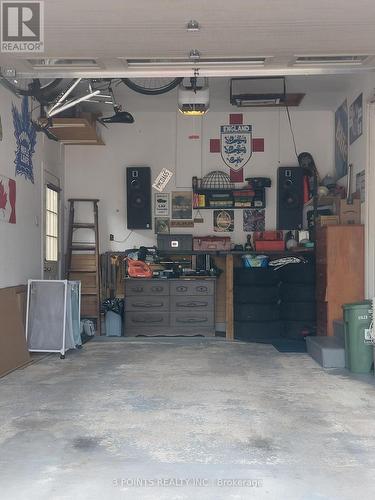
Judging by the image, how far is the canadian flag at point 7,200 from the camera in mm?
5863

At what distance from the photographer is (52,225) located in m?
8.08

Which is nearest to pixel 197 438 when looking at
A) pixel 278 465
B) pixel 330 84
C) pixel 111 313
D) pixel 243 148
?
pixel 278 465

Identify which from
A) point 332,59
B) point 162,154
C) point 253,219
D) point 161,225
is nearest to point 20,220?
point 161,225

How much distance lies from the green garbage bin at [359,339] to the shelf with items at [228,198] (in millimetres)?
3212

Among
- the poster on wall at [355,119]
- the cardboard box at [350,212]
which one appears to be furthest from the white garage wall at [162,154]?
the cardboard box at [350,212]

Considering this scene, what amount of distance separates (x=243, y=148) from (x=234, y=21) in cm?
484

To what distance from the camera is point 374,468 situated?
117 inches

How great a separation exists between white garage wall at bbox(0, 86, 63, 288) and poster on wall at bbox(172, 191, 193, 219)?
6.42 ft

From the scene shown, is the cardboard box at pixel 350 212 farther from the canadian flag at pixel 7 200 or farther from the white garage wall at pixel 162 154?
the canadian flag at pixel 7 200

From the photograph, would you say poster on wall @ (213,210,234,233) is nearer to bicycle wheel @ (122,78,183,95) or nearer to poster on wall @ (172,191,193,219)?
poster on wall @ (172,191,193,219)

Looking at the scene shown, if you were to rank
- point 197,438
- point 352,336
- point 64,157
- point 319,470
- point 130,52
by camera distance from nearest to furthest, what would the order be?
1. point 319,470
2. point 197,438
3. point 130,52
4. point 352,336
5. point 64,157

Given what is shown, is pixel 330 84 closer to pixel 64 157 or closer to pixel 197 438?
pixel 64 157

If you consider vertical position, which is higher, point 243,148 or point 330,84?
point 330,84

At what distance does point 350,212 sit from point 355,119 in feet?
4.01
